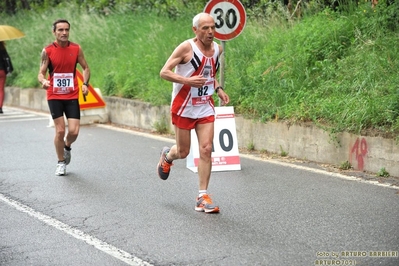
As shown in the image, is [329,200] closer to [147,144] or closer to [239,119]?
[239,119]

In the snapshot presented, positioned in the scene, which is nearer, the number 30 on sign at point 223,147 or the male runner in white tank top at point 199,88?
the male runner in white tank top at point 199,88


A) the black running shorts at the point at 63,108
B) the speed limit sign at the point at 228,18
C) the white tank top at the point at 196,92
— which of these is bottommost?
the black running shorts at the point at 63,108

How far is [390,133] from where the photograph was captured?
34.4ft

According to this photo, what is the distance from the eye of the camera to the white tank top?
8.80m

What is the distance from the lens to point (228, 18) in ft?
41.4

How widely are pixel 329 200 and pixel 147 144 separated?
18.0 feet

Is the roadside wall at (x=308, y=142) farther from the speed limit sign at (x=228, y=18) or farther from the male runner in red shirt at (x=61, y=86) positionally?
the male runner in red shirt at (x=61, y=86)

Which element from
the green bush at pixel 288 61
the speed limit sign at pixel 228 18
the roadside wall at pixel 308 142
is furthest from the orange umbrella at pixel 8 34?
the speed limit sign at pixel 228 18

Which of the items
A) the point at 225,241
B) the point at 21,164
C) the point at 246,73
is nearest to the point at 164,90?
the point at 246,73

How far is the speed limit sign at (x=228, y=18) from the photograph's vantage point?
12.6 meters

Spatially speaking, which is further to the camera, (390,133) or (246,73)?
(246,73)

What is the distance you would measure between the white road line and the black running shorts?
197 cm

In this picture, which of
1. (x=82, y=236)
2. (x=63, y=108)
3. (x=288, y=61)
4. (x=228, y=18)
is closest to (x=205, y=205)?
(x=82, y=236)

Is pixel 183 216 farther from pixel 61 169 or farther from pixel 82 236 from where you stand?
pixel 61 169
